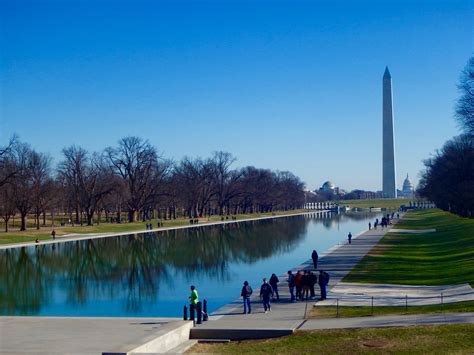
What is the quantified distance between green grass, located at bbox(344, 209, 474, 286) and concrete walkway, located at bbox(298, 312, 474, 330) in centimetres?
804

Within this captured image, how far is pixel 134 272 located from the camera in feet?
111

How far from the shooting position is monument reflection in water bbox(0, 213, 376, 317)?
23312 millimetres

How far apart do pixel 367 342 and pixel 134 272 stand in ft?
71.2

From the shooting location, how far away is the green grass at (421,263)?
26.9m

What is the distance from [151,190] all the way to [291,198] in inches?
3252

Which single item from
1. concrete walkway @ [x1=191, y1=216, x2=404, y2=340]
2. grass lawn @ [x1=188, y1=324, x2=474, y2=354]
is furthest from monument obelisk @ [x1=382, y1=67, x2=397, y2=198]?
grass lawn @ [x1=188, y1=324, x2=474, y2=354]

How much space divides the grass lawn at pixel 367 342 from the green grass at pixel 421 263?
1031 centimetres

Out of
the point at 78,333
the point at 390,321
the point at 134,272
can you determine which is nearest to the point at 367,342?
the point at 390,321

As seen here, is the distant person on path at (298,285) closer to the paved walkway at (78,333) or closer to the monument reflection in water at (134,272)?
the monument reflection in water at (134,272)

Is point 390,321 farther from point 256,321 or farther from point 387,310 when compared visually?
point 256,321

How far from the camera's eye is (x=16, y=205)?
6378 centimetres

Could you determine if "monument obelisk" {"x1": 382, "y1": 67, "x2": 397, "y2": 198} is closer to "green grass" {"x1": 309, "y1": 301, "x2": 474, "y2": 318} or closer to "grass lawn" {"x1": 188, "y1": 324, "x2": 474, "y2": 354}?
"green grass" {"x1": 309, "y1": 301, "x2": 474, "y2": 318}

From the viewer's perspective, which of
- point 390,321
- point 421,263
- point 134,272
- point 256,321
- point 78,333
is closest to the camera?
point 390,321

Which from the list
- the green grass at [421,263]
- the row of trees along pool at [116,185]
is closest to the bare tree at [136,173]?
the row of trees along pool at [116,185]
